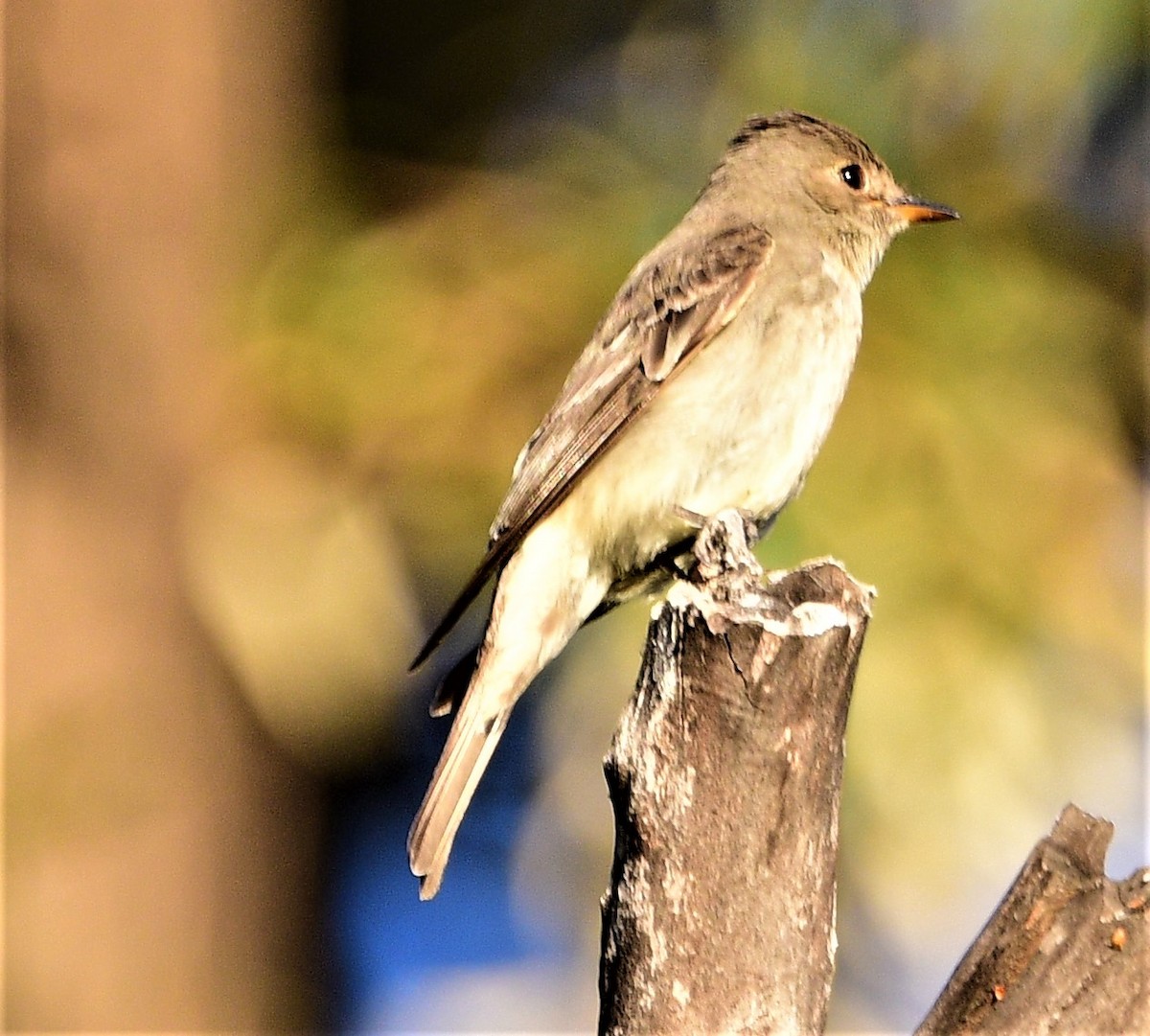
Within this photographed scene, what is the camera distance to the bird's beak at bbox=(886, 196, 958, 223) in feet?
14.9

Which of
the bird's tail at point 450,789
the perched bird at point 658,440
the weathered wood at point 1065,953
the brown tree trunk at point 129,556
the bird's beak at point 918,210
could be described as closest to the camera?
the weathered wood at point 1065,953

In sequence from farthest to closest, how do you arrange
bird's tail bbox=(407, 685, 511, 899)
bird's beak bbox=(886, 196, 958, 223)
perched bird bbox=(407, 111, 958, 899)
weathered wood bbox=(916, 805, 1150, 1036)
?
1. bird's beak bbox=(886, 196, 958, 223)
2. perched bird bbox=(407, 111, 958, 899)
3. bird's tail bbox=(407, 685, 511, 899)
4. weathered wood bbox=(916, 805, 1150, 1036)

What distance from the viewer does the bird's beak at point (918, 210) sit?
4.55 meters

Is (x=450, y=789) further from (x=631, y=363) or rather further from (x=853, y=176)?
(x=853, y=176)

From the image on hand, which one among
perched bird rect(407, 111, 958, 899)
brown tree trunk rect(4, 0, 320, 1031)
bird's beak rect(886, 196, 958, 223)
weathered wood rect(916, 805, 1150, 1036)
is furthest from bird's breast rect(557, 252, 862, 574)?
brown tree trunk rect(4, 0, 320, 1031)

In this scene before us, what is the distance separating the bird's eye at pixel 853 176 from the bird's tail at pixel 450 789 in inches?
72.7

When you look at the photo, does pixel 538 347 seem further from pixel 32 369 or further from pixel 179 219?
pixel 32 369

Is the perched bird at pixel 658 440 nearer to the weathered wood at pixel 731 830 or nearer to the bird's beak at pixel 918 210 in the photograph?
the bird's beak at pixel 918 210

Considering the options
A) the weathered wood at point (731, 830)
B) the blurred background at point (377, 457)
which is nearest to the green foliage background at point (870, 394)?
the blurred background at point (377, 457)

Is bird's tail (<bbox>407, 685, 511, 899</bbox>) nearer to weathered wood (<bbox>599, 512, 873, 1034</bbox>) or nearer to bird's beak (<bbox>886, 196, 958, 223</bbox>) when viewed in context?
weathered wood (<bbox>599, 512, 873, 1034</bbox>)

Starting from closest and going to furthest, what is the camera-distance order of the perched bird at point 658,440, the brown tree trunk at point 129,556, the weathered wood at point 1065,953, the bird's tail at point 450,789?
the weathered wood at point 1065,953, the bird's tail at point 450,789, the perched bird at point 658,440, the brown tree trunk at point 129,556

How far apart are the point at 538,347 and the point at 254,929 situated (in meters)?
2.16

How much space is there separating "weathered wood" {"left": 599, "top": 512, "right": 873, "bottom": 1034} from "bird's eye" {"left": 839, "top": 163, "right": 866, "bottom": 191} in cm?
236

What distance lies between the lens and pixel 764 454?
12.6ft
